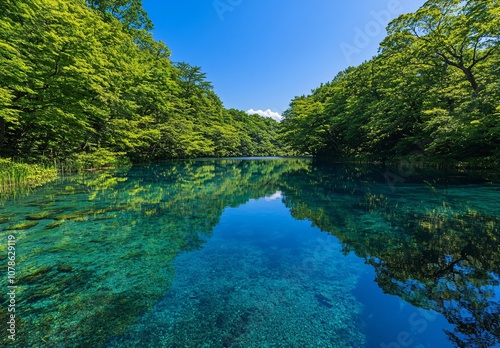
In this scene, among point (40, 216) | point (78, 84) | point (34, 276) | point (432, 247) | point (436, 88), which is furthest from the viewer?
point (436, 88)

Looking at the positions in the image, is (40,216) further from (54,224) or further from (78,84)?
(78,84)

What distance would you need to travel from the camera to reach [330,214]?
24.5ft

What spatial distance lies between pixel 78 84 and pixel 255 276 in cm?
1547

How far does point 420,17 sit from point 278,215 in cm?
1832

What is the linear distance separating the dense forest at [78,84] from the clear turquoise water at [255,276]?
22.8 ft

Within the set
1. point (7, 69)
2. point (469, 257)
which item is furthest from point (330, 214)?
point (7, 69)

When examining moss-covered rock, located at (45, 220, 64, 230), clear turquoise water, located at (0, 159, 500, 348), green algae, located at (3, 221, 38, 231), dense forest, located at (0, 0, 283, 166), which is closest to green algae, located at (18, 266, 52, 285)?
clear turquoise water, located at (0, 159, 500, 348)

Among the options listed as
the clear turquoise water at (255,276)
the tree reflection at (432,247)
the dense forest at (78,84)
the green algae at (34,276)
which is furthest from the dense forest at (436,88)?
the dense forest at (78,84)

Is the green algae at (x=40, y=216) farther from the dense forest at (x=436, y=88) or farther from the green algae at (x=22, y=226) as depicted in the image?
the dense forest at (x=436, y=88)

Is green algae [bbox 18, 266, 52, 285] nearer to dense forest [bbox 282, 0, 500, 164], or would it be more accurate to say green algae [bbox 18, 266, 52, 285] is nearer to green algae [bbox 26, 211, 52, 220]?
green algae [bbox 26, 211, 52, 220]

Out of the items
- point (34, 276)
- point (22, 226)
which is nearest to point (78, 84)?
point (22, 226)

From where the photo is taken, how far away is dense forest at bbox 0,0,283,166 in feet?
35.3

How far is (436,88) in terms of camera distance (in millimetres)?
17047

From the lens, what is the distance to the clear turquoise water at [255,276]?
2578 mm
